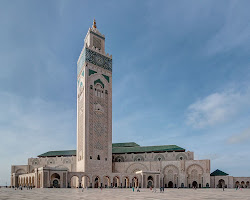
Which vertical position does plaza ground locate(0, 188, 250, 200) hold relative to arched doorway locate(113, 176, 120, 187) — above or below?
above

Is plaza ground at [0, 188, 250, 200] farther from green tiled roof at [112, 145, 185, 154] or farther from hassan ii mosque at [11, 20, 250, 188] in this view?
green tiled roof at [112, 145, 185, 154]

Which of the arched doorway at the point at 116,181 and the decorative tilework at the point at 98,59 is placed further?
the decorative tilework at the point at 98,59

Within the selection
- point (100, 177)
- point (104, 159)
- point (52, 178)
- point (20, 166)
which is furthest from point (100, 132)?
point (20, 166)

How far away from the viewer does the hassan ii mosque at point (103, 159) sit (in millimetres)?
53062

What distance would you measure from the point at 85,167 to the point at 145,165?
14.5 metres

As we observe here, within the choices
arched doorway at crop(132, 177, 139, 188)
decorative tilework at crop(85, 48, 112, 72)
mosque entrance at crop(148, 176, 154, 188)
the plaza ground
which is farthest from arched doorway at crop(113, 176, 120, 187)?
the plaza ground

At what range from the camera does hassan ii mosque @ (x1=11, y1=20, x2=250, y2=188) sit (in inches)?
2089

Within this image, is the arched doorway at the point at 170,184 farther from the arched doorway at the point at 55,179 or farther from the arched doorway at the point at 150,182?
the arched doorway at the point at 55,179

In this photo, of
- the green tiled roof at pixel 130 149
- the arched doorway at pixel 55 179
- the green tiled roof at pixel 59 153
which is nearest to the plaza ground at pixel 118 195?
the arched doorway at pixel 55 179

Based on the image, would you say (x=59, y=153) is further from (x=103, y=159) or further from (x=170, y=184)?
(x=170, y=184)

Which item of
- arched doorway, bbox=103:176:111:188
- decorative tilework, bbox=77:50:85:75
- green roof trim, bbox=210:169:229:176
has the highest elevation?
decorative tilework, bbox=77:50:85:75

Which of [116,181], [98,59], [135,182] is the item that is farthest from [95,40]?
[135,182]

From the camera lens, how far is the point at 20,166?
218ft

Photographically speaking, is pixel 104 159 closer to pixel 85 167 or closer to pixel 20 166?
pixel 85 167
